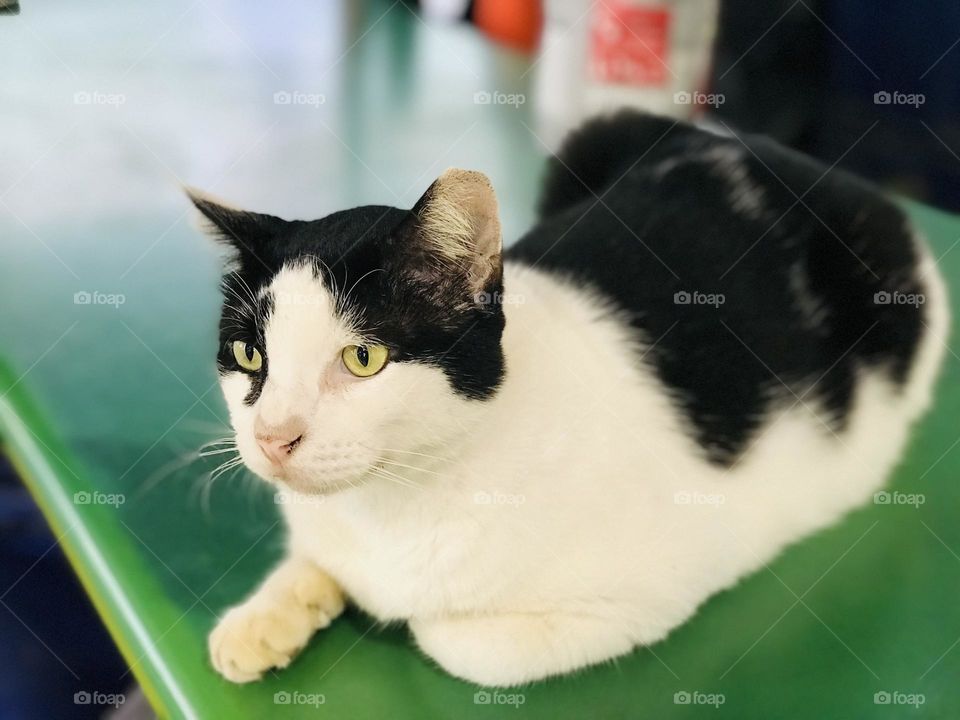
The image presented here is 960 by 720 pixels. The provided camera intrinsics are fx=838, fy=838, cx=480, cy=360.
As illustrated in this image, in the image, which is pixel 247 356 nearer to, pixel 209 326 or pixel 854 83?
pixel 209 326

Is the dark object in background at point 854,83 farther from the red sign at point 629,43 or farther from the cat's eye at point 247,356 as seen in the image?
the cat's eye at point 247,356

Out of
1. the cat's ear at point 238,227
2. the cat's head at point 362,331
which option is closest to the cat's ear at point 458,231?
the cat's head at point 362,331

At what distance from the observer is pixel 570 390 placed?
96 cm

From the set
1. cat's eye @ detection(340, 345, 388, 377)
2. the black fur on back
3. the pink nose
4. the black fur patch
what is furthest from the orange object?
the pink nose

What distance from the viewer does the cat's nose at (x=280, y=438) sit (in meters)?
0.76

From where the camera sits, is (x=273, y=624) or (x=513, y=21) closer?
(x=273, y=624)

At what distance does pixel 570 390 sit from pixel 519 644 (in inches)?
11.2

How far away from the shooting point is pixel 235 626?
94 centimetres

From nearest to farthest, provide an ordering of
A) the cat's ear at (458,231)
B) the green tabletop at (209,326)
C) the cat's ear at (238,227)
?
1. the cat's ear at (458,231)
2. the cat's ear at (238,227)
3. the green tabletop at (209,326)

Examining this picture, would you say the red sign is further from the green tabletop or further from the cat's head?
the cat's head

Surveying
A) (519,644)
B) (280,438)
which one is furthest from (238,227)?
(519,644)

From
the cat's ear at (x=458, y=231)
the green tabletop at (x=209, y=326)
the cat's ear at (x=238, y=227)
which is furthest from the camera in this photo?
the green tabletop at (x=209, y=326)

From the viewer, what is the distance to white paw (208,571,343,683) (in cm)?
92

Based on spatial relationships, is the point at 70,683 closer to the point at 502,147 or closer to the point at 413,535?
the point at 413,535
